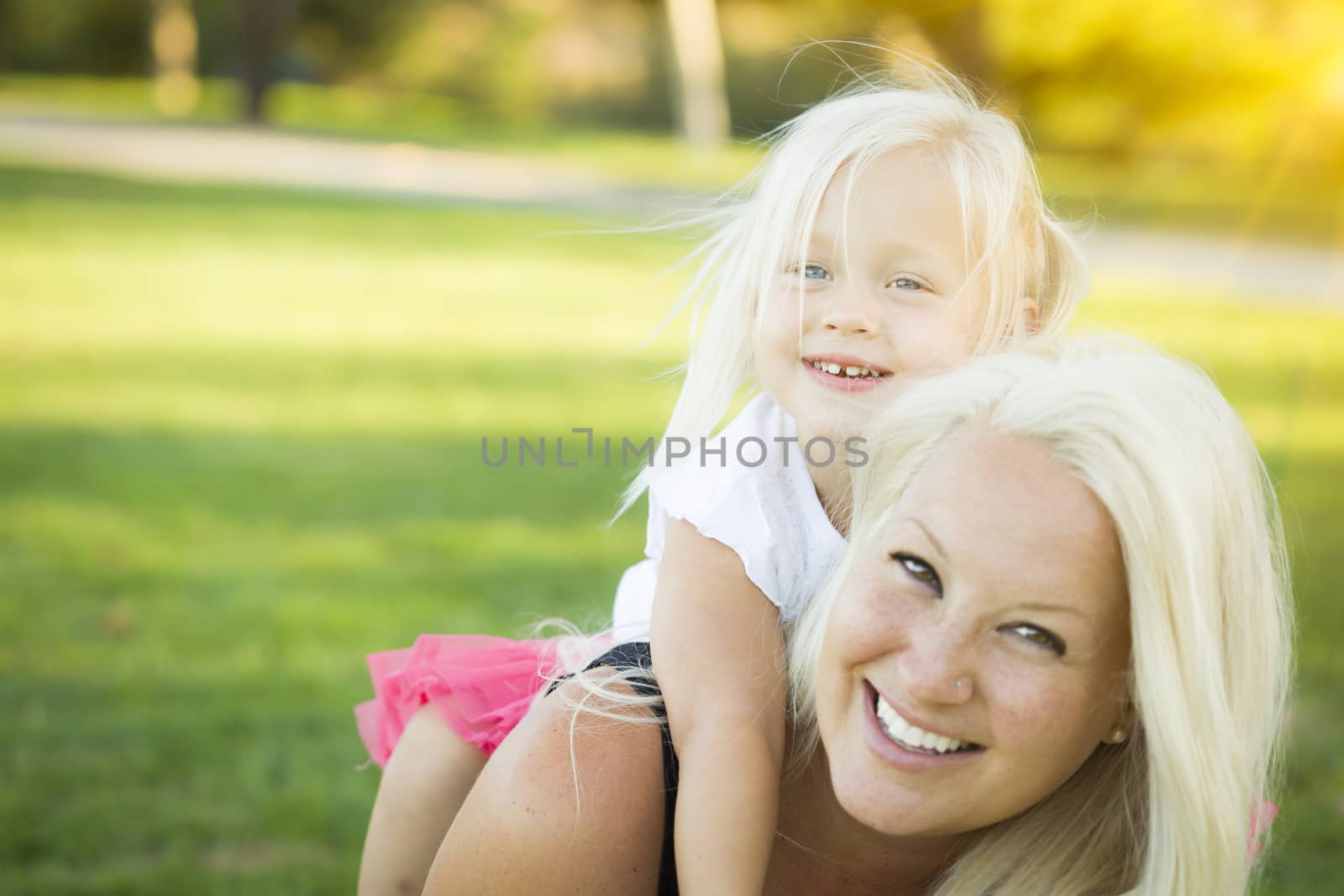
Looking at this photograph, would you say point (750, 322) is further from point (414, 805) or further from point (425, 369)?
point (425, 369)

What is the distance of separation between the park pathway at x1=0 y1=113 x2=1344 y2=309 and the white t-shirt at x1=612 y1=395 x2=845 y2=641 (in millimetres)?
11344

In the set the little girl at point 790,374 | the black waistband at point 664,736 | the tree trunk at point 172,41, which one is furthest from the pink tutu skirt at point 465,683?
the tree trunk at point 172,41

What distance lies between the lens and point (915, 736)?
5.16 ft

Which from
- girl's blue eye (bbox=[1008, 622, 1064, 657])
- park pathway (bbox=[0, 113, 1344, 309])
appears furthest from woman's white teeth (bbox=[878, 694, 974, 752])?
park pathway (bbox=[0, 113, 1344, 309])

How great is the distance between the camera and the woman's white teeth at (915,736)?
1564mm

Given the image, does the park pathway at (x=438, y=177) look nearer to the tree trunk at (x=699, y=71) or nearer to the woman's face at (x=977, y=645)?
the tree trunk at (x=699, y=71)

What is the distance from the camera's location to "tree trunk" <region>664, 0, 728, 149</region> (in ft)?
87.6

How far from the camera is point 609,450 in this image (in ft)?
27.0

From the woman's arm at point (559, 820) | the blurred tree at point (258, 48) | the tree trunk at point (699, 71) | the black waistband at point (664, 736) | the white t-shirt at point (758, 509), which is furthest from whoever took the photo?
the blurred tree at point (258, 48)

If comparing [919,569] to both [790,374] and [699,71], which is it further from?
[699,71]

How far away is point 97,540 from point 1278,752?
5.30m

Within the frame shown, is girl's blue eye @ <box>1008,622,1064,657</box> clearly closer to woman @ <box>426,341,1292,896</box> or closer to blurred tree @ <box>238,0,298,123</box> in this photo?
woman @ <box>426,341,1292,896</box>

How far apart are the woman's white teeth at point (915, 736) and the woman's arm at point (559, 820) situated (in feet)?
1.14

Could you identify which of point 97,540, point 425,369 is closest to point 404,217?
point 425,369
